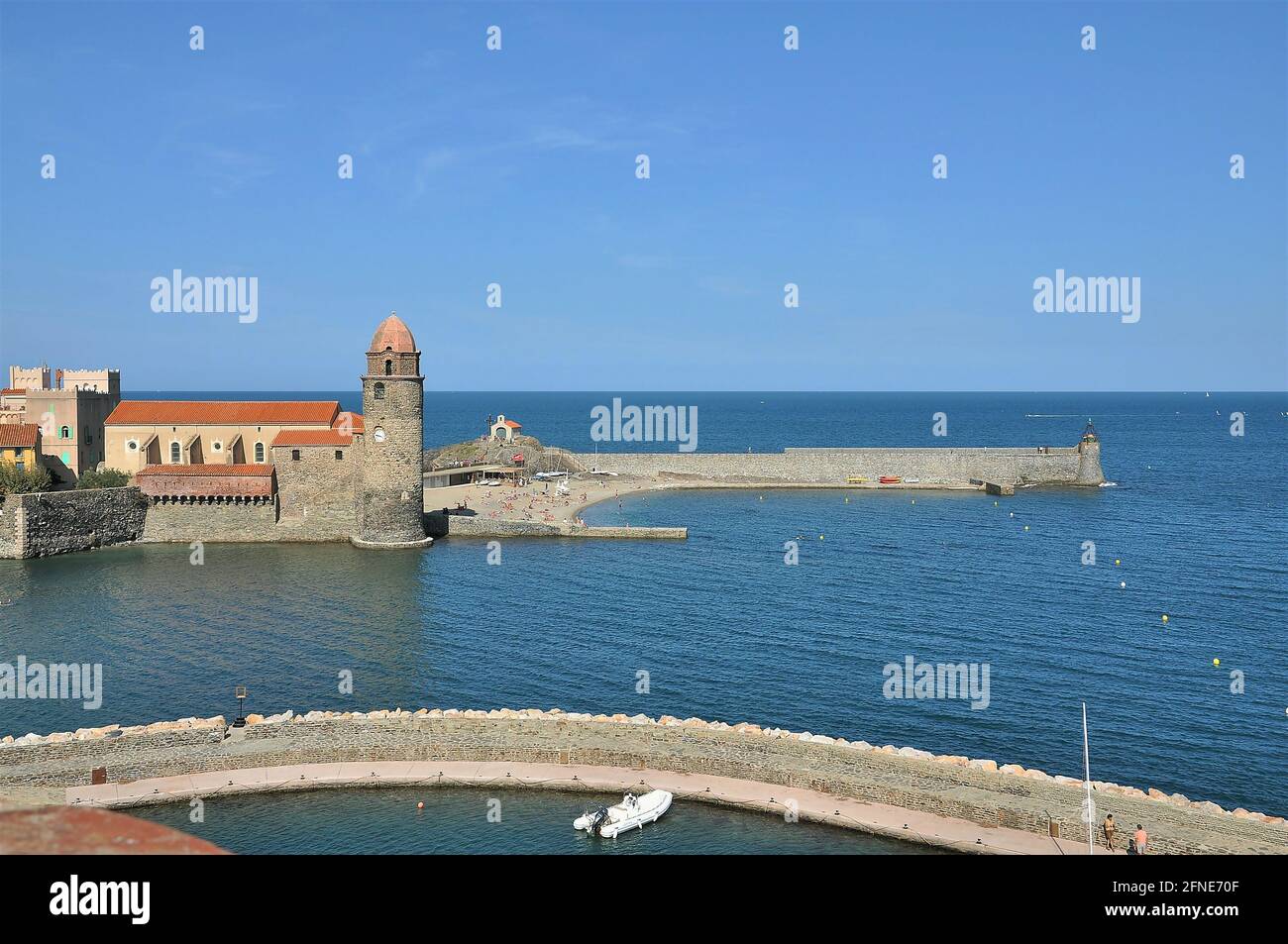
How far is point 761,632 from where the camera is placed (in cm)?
4616

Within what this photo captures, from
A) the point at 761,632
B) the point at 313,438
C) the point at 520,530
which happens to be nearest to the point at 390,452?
the point at 313,438

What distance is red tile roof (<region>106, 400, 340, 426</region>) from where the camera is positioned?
75.9m

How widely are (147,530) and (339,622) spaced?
29009 millimetres

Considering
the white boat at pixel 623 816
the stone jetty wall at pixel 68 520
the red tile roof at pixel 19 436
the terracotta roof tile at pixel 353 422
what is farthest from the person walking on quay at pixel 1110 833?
the red tile roof at pixel 19 436

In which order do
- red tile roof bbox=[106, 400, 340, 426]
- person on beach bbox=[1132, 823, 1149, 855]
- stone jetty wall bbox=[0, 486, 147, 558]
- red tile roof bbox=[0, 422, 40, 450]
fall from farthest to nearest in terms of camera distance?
red tile roof bbox=[106, 400, 340, 426] → red tile roof bbox=[0, 422, 40, 450] → stone jetty wall bbox=[0, 486, 147, 558] → person on beach bbox=[1132, 823, 1149, 855]

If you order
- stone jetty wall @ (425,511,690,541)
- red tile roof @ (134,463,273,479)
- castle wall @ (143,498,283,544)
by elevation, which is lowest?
stone jetty wall @ (425,511,690,541)

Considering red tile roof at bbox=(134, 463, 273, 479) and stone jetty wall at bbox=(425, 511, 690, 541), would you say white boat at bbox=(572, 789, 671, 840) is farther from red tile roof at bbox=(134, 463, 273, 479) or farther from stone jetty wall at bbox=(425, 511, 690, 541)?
red tile roof at bbox=(134, 463, 273, 479)

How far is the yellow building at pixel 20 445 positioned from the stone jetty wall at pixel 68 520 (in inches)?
200

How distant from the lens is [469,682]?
3847 cm

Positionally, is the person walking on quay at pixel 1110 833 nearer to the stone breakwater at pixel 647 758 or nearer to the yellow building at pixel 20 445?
the stone breakwater at pixel 647 758

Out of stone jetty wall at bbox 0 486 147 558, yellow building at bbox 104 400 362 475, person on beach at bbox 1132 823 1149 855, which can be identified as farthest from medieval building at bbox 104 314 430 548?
person on beach at bbox 1132 823 1149 855

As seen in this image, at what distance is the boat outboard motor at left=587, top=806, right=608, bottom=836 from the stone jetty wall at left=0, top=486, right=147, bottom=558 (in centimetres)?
5326

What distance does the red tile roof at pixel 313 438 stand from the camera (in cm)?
7106
